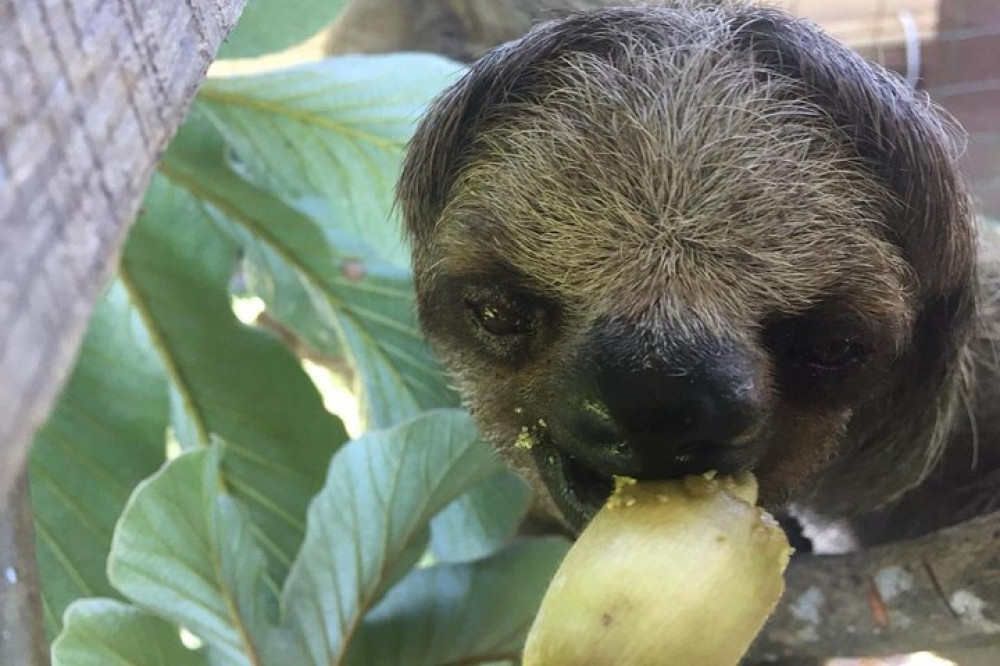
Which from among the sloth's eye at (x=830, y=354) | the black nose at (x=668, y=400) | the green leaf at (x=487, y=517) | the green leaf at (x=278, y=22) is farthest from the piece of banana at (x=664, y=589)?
the green leaf at (x=278, y=22)

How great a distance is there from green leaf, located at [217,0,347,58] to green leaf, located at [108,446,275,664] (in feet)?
1.80

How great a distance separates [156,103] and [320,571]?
65 centimetres

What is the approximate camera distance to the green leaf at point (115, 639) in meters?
0.73

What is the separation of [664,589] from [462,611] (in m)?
0.43

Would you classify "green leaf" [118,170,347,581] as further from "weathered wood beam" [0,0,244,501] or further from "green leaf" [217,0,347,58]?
"weathered wood beam" [0,0,244,501]

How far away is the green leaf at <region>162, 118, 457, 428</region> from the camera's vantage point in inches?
46.1

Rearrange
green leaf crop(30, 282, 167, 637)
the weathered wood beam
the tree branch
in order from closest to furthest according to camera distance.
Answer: the weathered wood beam
the tree branch
green leaf crop(30, 282, 167, 637)

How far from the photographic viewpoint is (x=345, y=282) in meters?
1.25

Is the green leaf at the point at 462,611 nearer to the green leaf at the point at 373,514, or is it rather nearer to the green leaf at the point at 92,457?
the green leaf at the point at 373,514

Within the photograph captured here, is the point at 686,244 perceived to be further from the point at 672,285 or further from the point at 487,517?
the point at 487,517

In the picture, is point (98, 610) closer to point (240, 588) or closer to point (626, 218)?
A: point (240, 588)

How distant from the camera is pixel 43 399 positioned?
21 cm

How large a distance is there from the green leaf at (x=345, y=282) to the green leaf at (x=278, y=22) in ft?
0.38

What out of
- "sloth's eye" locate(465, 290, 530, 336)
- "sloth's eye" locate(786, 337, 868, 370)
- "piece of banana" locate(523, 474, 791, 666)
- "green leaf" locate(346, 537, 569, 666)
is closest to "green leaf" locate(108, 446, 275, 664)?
"green leaf" locate(346, 537, 569, 666)
